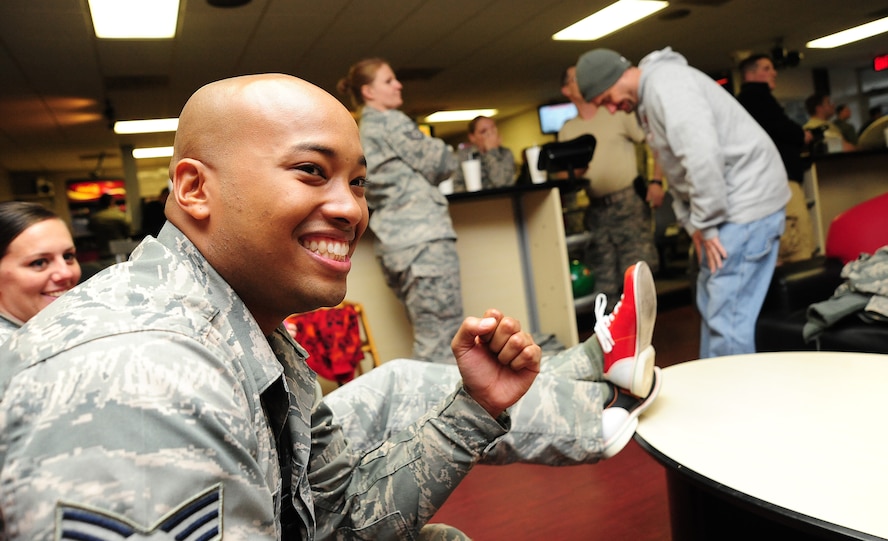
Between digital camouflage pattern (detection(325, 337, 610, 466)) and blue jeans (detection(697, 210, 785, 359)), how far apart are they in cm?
112

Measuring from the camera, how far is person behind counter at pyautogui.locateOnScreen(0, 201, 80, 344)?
1442 mm

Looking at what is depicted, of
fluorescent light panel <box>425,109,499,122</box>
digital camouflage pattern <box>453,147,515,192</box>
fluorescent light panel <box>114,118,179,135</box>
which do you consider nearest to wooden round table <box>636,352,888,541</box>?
digital camouflage pattern <box>453,147,515,192</box>

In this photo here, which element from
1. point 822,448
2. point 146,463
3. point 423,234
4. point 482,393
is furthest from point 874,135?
point 146,463

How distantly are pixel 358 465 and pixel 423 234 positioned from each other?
1.82 meters

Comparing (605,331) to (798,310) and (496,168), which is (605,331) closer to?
(798,310)

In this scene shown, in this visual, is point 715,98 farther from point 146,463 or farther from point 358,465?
point 146,463

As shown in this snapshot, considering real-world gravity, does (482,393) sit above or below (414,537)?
above

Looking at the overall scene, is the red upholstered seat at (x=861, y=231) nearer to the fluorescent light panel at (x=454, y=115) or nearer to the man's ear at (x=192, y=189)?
the man's ear at (x=192, y=189)

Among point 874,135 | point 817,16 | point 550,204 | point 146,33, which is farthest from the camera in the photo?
point 817,16

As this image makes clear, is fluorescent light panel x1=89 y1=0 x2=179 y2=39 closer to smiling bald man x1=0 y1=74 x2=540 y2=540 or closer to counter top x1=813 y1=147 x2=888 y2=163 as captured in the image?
smiling bald man x1=0 y1=74 x2=540 y2=540

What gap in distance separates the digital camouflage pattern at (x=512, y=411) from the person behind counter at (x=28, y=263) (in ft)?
2.60

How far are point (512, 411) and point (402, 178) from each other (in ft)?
5.68

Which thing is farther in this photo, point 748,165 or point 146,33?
point 146,33

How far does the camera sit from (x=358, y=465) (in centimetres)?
97
